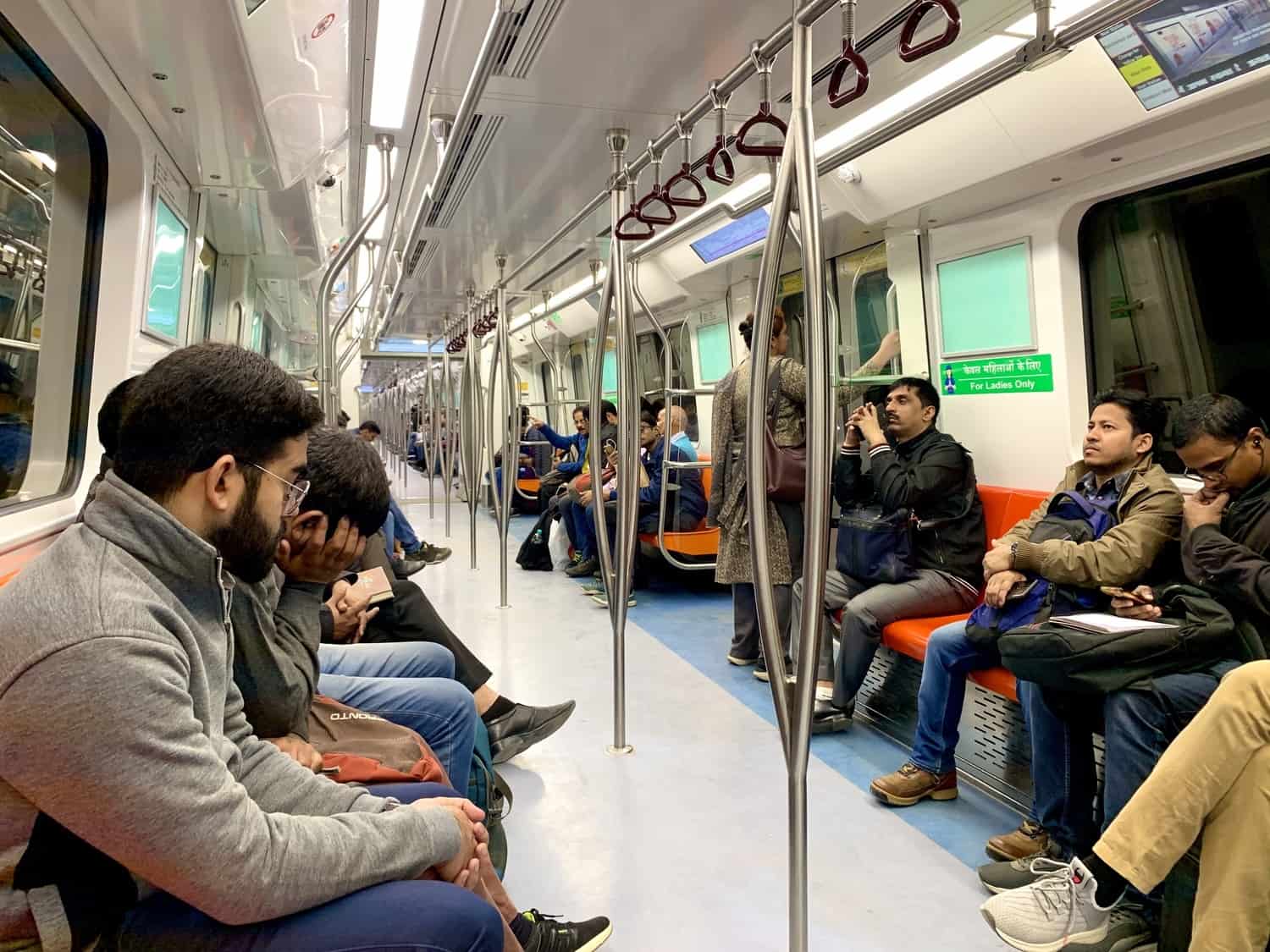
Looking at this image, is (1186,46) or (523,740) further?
(523,740)

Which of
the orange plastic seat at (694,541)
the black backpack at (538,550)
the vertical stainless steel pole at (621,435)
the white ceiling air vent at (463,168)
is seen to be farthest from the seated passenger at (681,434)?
the vertical stainless steel pole at (621,435)

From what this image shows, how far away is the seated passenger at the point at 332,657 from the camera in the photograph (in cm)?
153

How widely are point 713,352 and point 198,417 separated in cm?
570

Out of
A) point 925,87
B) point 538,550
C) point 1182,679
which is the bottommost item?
point 538,550

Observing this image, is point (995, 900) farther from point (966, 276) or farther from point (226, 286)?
point (226, 286)

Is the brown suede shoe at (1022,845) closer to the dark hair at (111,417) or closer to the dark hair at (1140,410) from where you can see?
the dark hair at (1140,410)

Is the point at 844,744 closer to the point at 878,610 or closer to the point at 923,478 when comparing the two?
the point at 878,610

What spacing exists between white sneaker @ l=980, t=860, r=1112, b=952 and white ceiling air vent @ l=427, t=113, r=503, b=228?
2.80 metres

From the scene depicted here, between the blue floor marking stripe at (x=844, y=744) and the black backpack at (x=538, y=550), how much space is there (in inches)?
57.4

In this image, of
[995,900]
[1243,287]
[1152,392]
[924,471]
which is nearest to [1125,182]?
[1243,287]

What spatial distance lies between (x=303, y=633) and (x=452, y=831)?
623 millimetres

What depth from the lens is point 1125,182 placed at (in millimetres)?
2955

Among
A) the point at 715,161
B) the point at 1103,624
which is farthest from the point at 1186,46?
the point at 1103,624

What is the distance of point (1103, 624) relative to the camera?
2.10 meters
